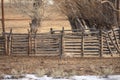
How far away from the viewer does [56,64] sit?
16172 millimetres

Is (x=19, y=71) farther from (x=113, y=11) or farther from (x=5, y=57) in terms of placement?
(x=113, y=11)

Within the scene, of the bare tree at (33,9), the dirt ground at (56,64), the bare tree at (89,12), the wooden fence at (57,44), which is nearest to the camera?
the dirt ground at (56,64)

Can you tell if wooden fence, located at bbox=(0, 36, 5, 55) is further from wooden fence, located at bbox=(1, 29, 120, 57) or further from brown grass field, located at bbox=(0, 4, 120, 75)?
brown grass field, located at bbox=(0, 4, 120, 75)

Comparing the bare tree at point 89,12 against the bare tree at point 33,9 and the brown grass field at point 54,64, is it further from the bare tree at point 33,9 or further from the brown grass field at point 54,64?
the brown grass field at point 54,64

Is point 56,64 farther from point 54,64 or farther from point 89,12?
point 89,12

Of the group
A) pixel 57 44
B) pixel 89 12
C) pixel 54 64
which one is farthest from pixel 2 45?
pixel 89 12

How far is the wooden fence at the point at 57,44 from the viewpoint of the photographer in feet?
59.4

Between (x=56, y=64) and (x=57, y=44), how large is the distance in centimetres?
212

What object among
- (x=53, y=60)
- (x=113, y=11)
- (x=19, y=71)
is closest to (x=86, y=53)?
(x=53, y=60)

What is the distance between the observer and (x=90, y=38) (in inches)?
719

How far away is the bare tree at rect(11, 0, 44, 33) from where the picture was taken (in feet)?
69.0

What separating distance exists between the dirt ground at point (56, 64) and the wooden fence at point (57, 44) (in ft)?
1.69

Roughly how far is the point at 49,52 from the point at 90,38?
5.45 feet

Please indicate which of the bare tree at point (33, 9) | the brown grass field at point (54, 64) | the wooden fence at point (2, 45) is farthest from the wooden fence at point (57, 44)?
the bare tree at point (33, 9)
